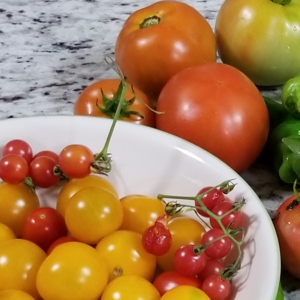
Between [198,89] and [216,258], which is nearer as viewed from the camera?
[216,258]

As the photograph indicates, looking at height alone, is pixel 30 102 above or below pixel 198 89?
below

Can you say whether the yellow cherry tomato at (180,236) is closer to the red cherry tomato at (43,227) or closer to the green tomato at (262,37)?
the red cherry tomato at (43,227)

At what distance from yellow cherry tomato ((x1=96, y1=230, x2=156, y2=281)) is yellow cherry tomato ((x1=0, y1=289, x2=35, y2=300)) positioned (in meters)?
0.09

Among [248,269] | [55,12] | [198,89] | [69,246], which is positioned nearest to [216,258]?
[248,269]

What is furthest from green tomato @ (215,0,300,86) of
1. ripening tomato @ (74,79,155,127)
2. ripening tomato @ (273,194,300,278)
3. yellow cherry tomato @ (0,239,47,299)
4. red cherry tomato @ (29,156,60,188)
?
yellow cherry tomato @ (0,239,47,299)

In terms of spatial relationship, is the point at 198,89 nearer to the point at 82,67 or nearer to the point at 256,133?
the point at 256,133

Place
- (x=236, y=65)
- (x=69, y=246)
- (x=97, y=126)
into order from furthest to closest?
(x=236, y=65) → (x=97, y=126) → (x=69, y=246)

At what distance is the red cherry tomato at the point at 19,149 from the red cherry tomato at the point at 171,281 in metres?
0.24

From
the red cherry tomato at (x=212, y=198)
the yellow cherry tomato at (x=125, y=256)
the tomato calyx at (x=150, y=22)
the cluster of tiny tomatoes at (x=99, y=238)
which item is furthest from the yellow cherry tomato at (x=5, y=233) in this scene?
the tomato calyx at (x=150, y=22)

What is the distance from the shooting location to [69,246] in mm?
541

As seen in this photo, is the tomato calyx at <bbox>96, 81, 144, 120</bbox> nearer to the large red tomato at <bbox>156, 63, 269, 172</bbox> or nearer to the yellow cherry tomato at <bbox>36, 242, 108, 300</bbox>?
the large red tomato at <bbox>156, 63, 269, 172</bbox>

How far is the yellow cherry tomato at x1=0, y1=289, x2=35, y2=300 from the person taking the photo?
0.51 metres

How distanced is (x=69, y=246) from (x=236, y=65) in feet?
1.67

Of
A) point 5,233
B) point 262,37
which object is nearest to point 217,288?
point 5,233
